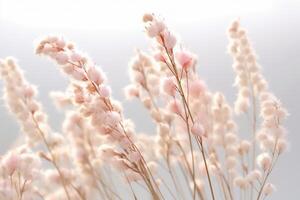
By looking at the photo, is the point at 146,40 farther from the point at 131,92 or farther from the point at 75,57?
the point at 75,57

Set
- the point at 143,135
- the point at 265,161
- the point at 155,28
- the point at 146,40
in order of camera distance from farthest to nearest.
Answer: the point at 146,40 → the point at 143,135 → the point at 265,161 → the point at 155,28

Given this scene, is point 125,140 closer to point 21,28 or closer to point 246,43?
point 246,43

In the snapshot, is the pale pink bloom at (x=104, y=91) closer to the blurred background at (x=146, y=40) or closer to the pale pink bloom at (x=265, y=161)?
the pale pink bloom at (x=265, y=161)

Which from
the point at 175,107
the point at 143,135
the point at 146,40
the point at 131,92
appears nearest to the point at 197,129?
the point at 175,107

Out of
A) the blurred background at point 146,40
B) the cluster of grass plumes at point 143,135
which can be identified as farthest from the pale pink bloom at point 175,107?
the blurred background at point 146,40

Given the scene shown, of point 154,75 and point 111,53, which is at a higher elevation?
point 111,53

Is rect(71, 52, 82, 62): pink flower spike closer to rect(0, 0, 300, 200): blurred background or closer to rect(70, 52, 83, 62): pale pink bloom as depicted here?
rect(70, 52, 83, 62): pale pink bloom

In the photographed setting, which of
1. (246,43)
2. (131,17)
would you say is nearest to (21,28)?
(131,17)
